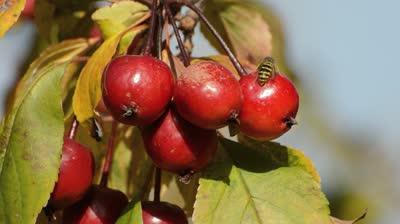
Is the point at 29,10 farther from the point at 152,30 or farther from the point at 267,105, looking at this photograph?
the point at 267,105

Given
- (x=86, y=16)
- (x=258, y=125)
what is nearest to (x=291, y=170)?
(x=258, y=125)

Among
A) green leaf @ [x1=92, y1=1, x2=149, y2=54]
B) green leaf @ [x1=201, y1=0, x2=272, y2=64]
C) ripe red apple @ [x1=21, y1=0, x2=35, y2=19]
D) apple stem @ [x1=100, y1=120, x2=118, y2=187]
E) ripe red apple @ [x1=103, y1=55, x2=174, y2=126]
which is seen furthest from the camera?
ripe red apple @ [x1=21, y1=0, x2=35, y2=19]

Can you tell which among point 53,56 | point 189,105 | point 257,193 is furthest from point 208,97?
point 53,56

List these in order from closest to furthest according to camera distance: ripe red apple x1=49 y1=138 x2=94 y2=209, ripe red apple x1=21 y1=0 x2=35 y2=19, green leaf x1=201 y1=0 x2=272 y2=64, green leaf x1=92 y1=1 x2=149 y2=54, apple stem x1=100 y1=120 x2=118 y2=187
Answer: ripe red apple x1=49 y1=138 x2=94 y2=209, apple stem x1=100 y1=120 x2=118 y2=187, green leaf x1=92 y1=1 x2=149 y2=54, green leaf x1=201 y1=0 x2=272 y2=64, ripe red apple x1=21 y1=0 x2=35 y2=19

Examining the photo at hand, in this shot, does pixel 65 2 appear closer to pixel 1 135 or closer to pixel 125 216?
pixel 1 135

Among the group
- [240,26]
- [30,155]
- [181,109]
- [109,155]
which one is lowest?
[109,155]

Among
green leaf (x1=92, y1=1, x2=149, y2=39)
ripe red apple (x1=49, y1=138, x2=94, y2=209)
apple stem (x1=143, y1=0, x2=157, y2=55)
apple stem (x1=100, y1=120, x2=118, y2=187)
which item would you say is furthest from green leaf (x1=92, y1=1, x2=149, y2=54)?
ripe red apple (x1=49, y1=138, x2=94, y2=209)

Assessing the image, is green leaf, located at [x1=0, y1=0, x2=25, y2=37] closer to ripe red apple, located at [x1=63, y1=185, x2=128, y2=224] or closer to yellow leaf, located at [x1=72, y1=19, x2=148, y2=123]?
yellow leaf, located at [x1=72, y1=19, x2=148, y2=123]

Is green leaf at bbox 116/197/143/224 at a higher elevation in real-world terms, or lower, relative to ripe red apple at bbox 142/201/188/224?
higher
